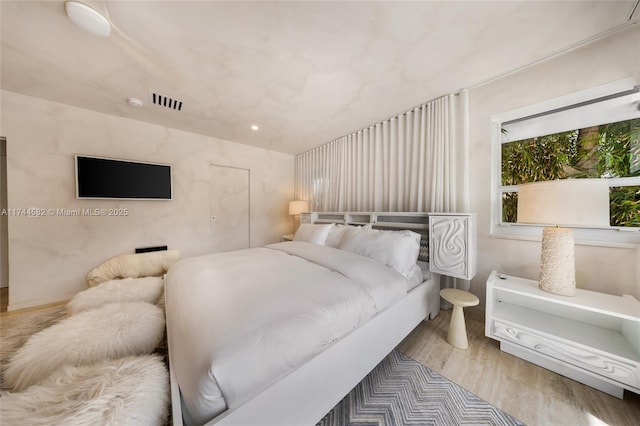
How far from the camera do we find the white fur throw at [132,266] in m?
2.50

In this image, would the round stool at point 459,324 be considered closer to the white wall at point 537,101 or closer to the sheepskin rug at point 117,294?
the white wall at point 537,101

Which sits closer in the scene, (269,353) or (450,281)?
(269,353)

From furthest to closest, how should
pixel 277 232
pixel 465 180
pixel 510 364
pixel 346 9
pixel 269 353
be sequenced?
pixel 277 232 < pixel 465 180 < pixel 510 364 < pixel 346 9 < pixel 269 353

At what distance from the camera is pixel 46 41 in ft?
4.94

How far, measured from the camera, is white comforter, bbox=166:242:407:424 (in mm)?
735

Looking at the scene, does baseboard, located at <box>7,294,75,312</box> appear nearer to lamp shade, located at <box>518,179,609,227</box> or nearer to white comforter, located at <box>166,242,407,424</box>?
white comforter, located at <box>166,242,407,424</box>

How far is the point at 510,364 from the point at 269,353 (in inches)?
70.5

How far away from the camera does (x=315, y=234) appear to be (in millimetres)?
2676

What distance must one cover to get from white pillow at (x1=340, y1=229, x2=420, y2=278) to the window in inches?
37.7

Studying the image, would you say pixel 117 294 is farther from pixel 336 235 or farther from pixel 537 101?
pixel 537 101

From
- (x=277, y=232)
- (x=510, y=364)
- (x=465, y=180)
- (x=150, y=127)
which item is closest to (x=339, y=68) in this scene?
(x=465, y=180)

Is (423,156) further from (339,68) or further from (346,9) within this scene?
(346,9)

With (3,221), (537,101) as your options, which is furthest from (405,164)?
(3,221)

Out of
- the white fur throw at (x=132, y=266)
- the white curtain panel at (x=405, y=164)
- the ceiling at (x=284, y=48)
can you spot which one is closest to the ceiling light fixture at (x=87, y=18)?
the ceiling at (x=284, y=48)
